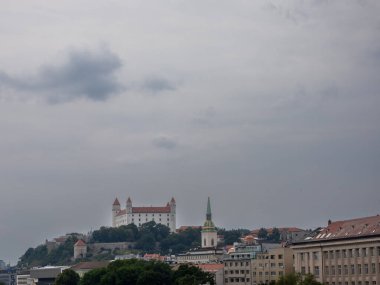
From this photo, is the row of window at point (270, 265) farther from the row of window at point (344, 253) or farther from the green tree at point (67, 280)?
the green tree at point (67, 280)

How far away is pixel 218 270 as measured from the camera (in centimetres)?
17650

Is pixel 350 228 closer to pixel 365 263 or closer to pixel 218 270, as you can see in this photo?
pixel 365 263

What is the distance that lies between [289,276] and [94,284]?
255 feet

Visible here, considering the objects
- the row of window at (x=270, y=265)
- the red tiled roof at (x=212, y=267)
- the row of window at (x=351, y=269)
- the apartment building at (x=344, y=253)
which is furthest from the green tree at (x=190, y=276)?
the row of window at (x=351, y=269)

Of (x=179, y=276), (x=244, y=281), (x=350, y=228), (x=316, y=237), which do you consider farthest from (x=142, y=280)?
(x=350, y=228)

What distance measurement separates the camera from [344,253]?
393 ft

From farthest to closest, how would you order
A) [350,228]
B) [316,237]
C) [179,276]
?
1. [179,276]
2. [316,237]
3. [350,228]

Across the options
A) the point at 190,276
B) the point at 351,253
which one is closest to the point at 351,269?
the point at 351,253

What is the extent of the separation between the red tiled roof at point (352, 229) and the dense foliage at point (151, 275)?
2566 centimetres

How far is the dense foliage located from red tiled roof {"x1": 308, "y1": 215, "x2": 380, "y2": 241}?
25658 millimetres

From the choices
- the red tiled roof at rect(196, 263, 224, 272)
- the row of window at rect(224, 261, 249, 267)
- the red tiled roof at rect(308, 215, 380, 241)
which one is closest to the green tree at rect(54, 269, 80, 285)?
the red tiled roof at rect(196, 263, 224, 272)

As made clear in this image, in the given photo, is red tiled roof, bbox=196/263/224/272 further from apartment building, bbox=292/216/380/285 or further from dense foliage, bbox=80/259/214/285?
apartment building, bbox=292/216/380/285

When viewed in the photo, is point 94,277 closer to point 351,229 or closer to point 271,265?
point 271,265

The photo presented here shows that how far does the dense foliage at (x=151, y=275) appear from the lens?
152 metres
